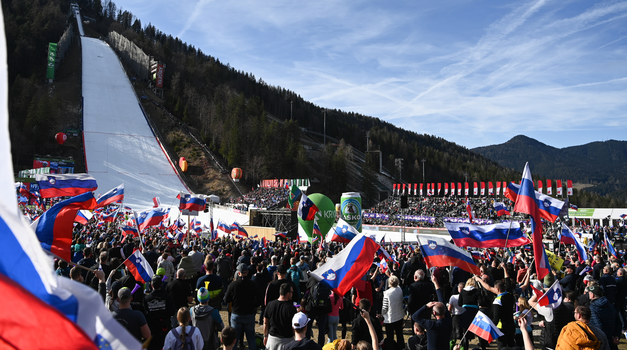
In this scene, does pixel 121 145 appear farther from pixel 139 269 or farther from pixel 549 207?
pixel 549 207

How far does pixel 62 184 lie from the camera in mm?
11578

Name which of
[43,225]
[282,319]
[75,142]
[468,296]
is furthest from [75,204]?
[75,142]

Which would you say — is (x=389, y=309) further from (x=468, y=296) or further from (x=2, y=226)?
(x=2, y=226)

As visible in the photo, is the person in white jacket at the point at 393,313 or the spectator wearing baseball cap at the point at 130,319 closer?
the spectator wearing baseball cap at the point at 130,319

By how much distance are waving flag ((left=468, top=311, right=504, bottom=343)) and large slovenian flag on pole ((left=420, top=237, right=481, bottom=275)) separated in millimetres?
2582

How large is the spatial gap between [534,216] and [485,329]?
2.76 meters

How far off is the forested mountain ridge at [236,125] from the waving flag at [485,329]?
5775cm

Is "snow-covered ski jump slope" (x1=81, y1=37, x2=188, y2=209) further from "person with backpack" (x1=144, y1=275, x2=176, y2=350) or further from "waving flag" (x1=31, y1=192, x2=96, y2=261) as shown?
"person with backpack" (x1=144, y1=275, x2=176, y2=350)

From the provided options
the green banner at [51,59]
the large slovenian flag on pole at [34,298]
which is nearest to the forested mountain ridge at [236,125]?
the green banner at [51,59]

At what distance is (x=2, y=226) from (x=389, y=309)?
225 inches

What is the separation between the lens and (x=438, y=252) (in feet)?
25.8

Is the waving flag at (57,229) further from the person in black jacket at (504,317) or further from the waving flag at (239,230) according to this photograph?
the waving flag at (239,230)

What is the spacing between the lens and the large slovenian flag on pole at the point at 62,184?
11406 mm

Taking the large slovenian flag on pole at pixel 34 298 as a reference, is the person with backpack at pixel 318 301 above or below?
below
